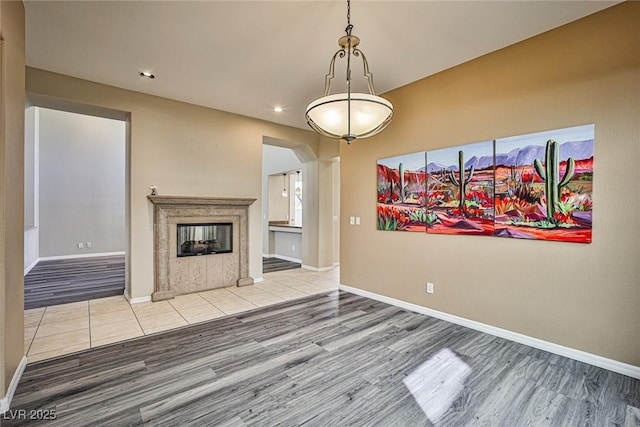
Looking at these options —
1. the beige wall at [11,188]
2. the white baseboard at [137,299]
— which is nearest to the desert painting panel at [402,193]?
the white baseboard at [137,299]

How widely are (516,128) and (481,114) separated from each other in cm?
41

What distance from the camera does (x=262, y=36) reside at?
2.83 metres

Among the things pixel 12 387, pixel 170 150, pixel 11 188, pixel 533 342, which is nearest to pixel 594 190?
pixel 533 342

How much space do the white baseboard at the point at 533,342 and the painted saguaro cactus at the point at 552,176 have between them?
3.92 feet

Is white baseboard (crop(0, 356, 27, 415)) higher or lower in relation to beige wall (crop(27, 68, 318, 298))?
Result: lower

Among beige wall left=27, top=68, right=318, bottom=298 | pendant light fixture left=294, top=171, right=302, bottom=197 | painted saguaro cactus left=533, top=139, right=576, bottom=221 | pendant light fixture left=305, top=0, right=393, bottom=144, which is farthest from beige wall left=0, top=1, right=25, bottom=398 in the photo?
pendant light fixture left=294, top=171, right=302, bottom=197

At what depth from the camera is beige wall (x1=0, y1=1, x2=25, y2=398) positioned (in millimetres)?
1888

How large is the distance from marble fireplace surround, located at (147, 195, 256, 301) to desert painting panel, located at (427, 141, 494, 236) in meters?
3.09

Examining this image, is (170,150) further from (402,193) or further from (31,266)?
(31,266)

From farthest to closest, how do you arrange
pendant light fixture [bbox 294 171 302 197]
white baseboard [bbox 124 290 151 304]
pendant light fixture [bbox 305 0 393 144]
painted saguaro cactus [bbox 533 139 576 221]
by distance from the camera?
pendant light fixture [bbox 294 171 302 197], white baseboard [bbox 124 290 151 304], painted saguaro cactus [bbox 533 139 576 221], pendant light fixture [bbox 305 0 393 144]

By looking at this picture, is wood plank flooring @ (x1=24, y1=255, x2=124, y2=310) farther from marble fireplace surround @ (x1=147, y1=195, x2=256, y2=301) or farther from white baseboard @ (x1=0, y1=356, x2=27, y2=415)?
white baseboard @ (x1=0, y1=356, x2=27, y2=415)

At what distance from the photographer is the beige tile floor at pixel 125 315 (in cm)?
296

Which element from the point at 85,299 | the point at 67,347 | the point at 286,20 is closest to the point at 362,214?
the point at 286,20

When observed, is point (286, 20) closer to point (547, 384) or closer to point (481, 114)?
point (481, 114)
